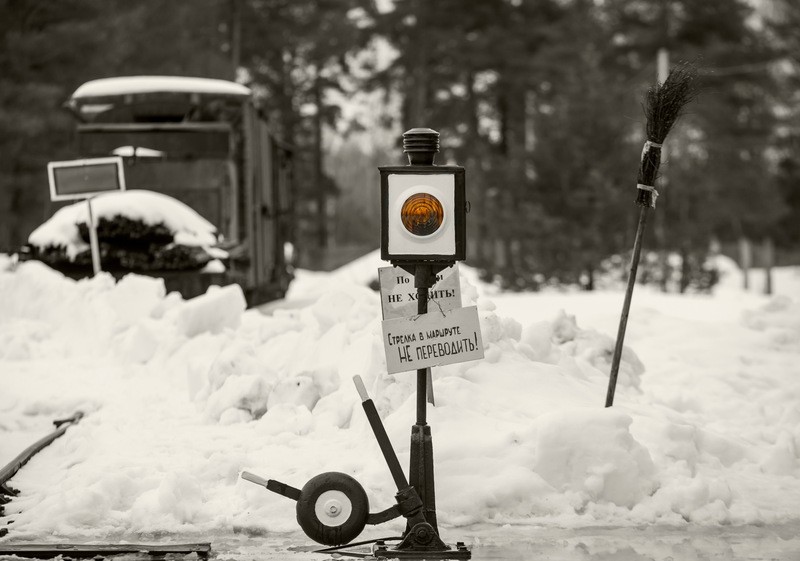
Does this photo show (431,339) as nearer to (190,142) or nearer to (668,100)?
(668,100)

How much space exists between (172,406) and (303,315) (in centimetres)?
215

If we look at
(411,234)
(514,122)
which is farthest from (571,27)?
(411,234)

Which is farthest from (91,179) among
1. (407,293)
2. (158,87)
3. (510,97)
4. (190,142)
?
(510,97)

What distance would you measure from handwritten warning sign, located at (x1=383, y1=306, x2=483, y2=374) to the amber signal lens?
17.2 inches

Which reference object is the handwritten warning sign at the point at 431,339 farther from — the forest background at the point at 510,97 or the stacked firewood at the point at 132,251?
the forest background at the point at 510,97

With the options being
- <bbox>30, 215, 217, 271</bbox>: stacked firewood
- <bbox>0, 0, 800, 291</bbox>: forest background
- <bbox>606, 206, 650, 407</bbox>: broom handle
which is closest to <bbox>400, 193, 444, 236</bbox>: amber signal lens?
<bbox>606, 206, 650, 407</bbox>: broom handle

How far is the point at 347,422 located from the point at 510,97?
1171 inches

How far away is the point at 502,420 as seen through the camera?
21.7ft

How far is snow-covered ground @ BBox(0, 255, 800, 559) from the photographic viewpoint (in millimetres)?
5688

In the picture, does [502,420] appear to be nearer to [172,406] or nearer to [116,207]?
[172,406]

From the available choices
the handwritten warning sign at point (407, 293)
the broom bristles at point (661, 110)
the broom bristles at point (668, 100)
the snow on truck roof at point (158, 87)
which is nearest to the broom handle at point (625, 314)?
the broom bristles at point (661, 110)

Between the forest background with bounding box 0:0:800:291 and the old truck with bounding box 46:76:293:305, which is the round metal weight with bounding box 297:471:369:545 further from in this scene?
the forest background with bounding box 0:0:800:291

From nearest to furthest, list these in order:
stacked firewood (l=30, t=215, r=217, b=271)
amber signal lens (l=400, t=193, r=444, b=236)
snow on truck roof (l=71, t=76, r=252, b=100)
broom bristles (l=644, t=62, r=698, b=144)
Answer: amber signal lens (l=400, t=193, r=444, b=236) → broom bristles (l=644, t=62, r=698, b=144) → stacked firewood (l=30, t=215, r=217, b=271) → snow on truck roof (l=71, t=76, r=252, b=100)

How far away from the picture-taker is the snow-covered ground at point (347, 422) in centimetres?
569
